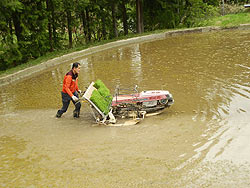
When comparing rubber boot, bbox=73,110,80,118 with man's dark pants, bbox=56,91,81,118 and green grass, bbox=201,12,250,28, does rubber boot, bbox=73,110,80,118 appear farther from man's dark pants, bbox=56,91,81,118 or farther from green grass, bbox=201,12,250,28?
green grass, bbox=201,12,250,28

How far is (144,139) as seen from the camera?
736 cm

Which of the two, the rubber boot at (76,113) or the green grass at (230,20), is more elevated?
the green grass at (230,20)

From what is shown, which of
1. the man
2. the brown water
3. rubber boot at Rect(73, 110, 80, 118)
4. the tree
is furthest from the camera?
the tree

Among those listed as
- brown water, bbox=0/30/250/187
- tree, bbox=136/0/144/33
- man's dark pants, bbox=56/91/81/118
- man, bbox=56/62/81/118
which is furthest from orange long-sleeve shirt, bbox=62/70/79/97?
tree, bbox=136/0/144/33

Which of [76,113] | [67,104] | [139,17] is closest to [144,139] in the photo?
[76,113]

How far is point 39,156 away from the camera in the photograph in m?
6.99

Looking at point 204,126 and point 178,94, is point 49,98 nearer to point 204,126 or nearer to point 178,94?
point 178,94

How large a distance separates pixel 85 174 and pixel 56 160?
101 centimetres

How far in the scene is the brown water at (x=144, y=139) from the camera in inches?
228

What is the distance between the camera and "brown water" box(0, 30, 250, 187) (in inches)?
228

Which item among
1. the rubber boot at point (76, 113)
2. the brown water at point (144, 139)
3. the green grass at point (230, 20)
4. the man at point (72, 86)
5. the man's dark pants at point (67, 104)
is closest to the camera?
the brown water at point (144, 139)

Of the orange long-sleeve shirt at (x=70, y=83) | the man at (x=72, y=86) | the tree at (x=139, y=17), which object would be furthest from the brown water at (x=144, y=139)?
the tree at (x=139, y=17)

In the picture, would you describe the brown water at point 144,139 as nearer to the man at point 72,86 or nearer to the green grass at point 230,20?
the man at point 72,86

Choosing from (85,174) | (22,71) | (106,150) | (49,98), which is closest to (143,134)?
(106,150)
